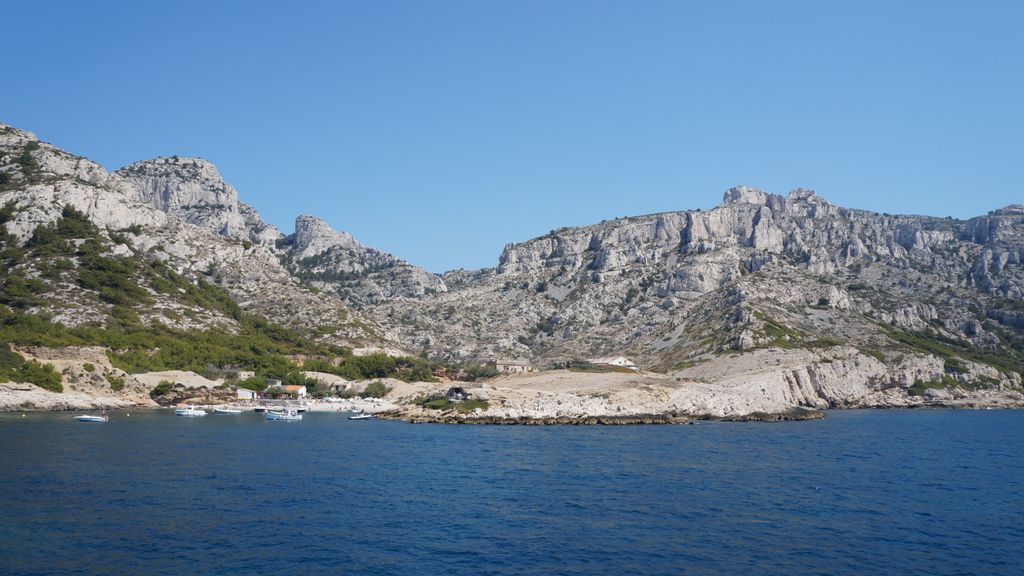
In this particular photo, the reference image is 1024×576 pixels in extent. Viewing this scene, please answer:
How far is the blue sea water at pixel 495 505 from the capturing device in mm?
32188

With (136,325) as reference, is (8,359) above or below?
below

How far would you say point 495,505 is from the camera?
44.9 m

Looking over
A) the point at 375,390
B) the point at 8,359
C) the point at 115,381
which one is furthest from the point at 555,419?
the point at 8,359

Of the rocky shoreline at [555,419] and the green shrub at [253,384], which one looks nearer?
the rocky shoreline at [555,419]

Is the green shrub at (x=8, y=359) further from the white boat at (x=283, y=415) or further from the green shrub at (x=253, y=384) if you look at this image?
the white boat at (x=283, y=415)

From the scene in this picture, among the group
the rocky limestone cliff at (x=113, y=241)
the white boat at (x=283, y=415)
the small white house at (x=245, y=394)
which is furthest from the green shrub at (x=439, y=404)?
the rocky limestone cliff at (x=113, y=241)

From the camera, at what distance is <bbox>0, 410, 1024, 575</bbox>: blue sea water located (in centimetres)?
3219

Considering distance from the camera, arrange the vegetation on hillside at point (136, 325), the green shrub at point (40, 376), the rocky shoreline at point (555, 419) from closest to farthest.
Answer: the rocky shoreline at point (555, 419)
the green shrub at point (40, 376)
the vegetation on hillside at point (136, 325)

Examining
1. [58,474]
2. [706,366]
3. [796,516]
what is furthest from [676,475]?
[706,366]

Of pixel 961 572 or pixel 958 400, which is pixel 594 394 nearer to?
pixel 961 572

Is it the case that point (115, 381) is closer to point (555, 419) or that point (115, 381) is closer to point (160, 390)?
point (160, 390)

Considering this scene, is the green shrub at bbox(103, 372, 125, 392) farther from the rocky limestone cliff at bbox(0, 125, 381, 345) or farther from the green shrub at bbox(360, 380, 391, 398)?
the green shrub at bbox(360, 380, 391, 398)

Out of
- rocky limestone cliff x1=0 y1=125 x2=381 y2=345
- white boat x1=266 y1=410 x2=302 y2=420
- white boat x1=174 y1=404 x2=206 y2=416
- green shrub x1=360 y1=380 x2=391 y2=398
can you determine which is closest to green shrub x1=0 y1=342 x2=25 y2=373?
white boat x1=174 y1=404 x2=206 y2=416

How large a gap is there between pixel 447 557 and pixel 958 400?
172 meters
